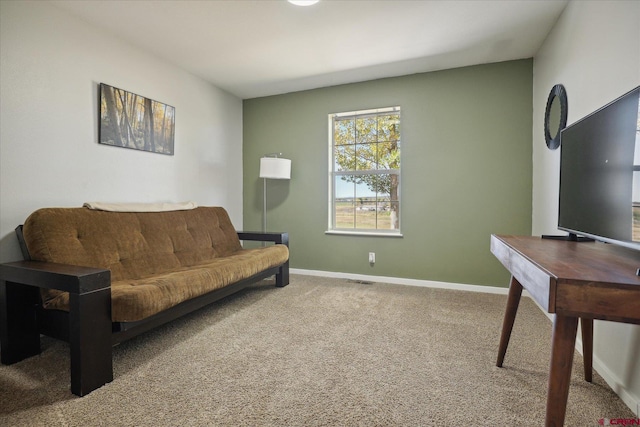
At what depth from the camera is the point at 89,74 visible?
2420mm

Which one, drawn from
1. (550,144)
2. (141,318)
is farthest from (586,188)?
(141,318)

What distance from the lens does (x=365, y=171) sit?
3.72 metres

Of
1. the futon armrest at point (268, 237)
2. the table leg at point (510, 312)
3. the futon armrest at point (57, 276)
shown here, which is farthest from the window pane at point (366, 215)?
the futon armrest at point (57, 276)

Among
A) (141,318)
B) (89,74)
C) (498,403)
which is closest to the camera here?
(498,403)

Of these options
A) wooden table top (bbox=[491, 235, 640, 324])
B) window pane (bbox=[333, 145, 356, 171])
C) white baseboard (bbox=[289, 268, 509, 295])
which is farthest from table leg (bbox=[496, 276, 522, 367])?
window pane (bbox=[333, 145, 356, 171])

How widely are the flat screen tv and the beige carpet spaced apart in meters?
0.81

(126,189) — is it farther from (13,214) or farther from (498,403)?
(498,403)

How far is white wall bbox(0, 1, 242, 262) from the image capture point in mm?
1981

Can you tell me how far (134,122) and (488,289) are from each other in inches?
149

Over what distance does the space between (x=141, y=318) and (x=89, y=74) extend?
2.01 m

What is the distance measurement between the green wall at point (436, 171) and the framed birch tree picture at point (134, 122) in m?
1.41

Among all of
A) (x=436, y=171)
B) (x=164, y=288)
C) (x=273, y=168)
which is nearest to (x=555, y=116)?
(x=436, y=171)

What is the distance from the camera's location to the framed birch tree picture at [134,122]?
2531 millimetres

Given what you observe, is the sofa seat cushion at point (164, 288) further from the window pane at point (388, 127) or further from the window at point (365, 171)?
the window pane at point (388, 127)
